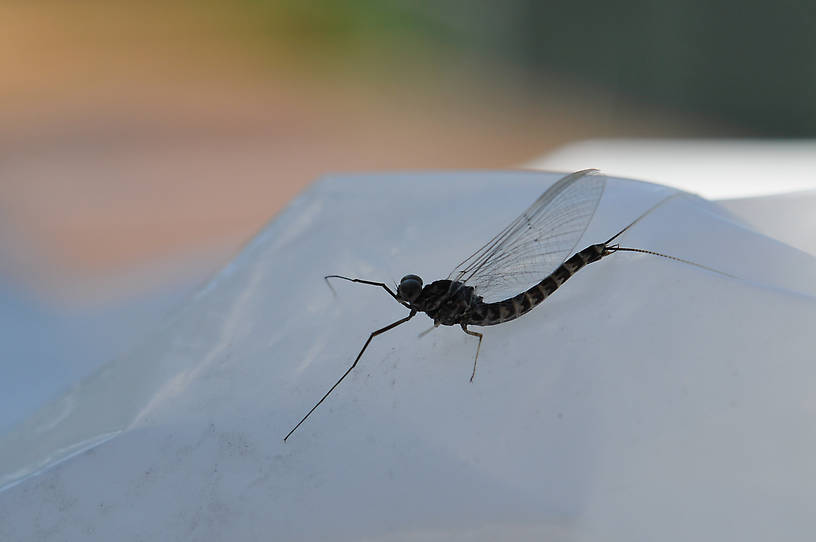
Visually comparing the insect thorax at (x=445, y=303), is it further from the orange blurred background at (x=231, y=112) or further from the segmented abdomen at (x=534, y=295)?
the orange blurred background at (x=231, y=112)

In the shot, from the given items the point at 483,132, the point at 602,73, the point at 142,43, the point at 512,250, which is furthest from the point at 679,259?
the point at 142,43

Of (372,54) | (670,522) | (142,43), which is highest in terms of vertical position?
(372,54)

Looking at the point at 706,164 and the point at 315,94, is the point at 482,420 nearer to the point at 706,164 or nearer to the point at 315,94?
the point at 706,164

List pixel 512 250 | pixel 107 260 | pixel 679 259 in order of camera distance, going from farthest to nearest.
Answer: pixel 107 260, pixel 512 250, pixel 679 259

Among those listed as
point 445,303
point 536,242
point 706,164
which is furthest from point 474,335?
point 706,164

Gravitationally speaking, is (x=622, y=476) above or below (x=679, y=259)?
below

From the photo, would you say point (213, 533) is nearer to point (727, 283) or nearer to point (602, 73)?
point (727, 283)

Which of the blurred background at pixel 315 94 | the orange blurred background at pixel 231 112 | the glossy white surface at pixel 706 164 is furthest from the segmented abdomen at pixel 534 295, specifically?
the orange blurred background at pixel 231 112

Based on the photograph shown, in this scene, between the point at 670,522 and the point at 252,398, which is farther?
the point at 252,398
